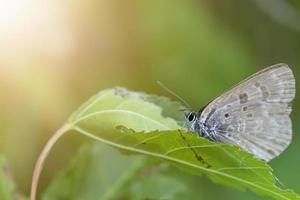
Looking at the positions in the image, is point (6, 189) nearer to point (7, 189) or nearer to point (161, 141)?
point (7, 189)

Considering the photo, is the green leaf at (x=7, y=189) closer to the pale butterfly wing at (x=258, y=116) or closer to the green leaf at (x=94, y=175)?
the green leaf at (x=94, y=175)

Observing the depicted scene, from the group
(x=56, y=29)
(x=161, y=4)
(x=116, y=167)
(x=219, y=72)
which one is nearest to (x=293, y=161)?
(x=219, y=72)

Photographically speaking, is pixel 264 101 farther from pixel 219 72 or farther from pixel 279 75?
pixel 219 72

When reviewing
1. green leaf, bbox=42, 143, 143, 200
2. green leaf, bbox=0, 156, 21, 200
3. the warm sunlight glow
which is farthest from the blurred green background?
green leaf, bbox=0, 156, 21, 200

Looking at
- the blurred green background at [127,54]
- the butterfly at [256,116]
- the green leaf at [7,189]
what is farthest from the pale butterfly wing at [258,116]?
the blurred green background at [127,54]

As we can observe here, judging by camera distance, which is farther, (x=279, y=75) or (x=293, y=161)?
(x=293, y=161)

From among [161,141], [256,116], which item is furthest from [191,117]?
[161,141]

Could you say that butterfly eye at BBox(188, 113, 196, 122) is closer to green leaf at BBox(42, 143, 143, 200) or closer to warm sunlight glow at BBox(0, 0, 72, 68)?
green leaf at BBox(42, 143, 143, 200)
